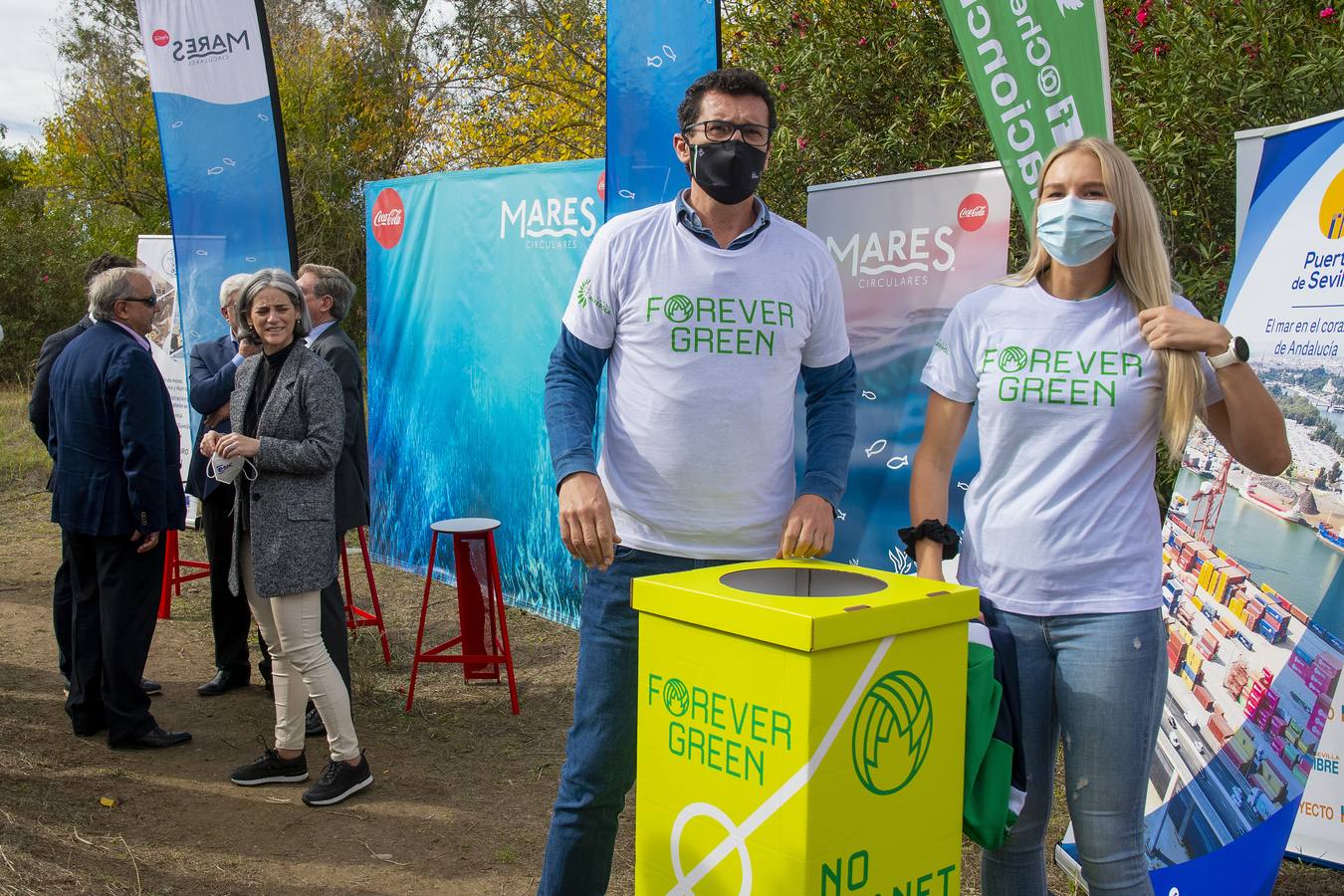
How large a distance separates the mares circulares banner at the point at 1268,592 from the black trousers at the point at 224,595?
137 inches

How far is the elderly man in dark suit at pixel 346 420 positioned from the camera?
4027mm

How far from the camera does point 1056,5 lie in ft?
9.91

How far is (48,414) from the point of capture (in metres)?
4.99

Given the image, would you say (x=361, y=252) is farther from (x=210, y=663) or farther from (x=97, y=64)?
(x=210, y=663)

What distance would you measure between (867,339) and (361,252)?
16.5 m

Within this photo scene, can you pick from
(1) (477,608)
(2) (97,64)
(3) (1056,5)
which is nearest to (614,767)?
(3) (1056,5)

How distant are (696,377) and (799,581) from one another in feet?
1.46

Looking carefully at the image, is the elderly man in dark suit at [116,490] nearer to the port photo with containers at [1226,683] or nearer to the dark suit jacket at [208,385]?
the dark suit jacket at [208,385]

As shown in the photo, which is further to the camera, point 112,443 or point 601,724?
point 112,443

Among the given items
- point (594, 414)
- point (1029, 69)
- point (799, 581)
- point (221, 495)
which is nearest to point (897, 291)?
point (1029, 69)

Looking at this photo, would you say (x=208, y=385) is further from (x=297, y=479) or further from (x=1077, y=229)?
(x=1077, y=229)

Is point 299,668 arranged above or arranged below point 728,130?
below

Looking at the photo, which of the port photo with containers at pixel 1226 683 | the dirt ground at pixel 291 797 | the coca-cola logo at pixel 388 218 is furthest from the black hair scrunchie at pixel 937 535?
the coca-cola logo at pixel 388 218

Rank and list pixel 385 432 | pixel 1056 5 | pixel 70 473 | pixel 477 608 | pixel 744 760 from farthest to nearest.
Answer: pixel 385 432, pixel 477 608, pixel 70 473, pixel 1056 5, pixel 744 760
